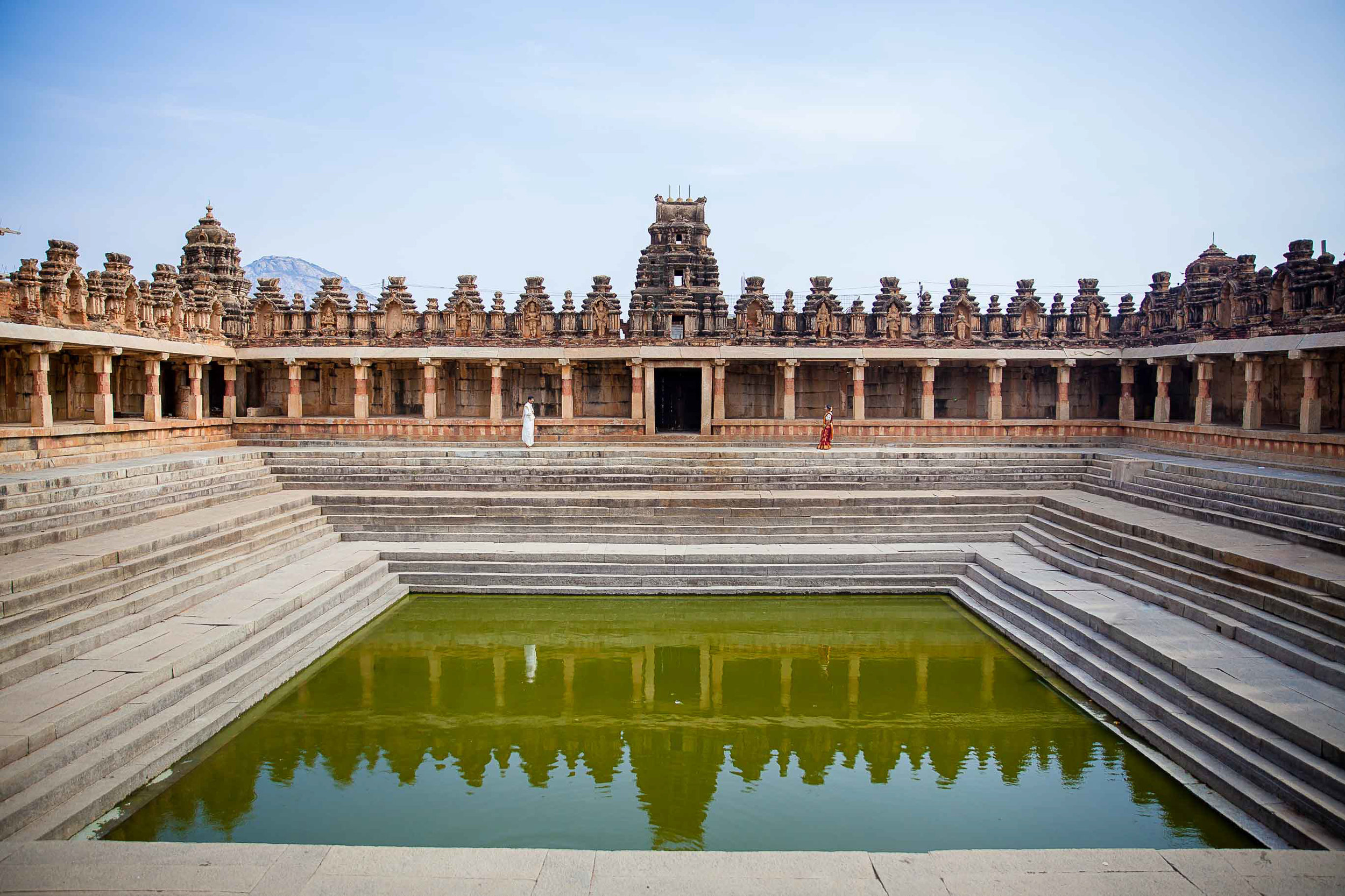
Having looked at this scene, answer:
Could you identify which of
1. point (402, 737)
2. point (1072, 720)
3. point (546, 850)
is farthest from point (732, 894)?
point (1072, 720)

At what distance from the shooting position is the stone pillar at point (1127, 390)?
21828 mm

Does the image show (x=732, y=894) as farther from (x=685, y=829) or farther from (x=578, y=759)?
(x=578, y=759)

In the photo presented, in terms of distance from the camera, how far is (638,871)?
512 cm

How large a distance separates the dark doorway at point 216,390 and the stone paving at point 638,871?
20.8m

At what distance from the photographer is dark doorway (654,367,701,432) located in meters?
24.2

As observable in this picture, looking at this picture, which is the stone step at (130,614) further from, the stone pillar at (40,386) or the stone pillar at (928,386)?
the stone pillar at (928,386)

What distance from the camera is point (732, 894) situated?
16.0ft

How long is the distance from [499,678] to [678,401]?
16070mm

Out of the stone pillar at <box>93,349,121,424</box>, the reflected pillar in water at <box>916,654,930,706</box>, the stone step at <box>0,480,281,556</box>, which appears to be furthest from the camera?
the stone pillar at <box>93,349,121,424</box>

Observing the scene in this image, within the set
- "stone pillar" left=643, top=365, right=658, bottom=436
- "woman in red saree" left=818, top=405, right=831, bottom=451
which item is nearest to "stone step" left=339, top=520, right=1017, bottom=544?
"woman in red saree" left=818, top=405, right=831, bottom=451

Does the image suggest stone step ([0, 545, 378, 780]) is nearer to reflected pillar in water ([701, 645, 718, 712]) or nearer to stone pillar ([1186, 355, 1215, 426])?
reflected pillar in water ([701, 645, 718, 712])

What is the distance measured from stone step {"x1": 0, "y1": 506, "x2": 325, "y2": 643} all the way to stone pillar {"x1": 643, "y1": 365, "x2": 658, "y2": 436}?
9589mm

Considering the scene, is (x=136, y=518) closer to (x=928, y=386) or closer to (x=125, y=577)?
(x=125, y=577)

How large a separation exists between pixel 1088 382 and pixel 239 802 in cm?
2382
